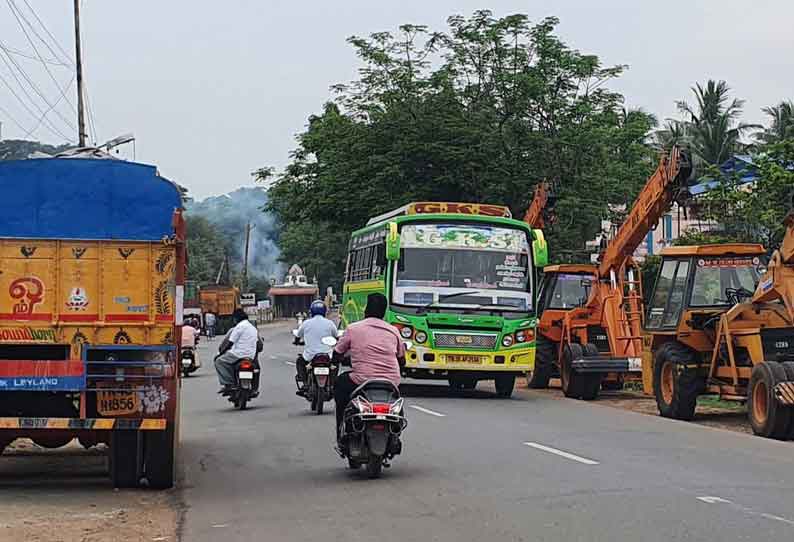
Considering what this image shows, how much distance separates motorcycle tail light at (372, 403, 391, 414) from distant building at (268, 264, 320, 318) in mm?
83183

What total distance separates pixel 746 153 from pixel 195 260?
62787 mm

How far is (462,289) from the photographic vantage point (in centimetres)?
2189

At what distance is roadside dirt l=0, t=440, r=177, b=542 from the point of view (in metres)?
9.28

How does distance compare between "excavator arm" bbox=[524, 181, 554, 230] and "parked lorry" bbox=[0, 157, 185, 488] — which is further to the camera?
"excavator arm" bbox=[524, 181, 554, 230]

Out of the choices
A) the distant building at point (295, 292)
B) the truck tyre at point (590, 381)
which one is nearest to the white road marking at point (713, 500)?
the truck tyre at point (590, 381)

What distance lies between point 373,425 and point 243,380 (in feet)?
29.3

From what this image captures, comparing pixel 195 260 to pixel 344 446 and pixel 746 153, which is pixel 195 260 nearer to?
pixel 746 153

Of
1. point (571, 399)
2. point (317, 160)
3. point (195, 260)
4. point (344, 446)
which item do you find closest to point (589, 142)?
point (317, 160)

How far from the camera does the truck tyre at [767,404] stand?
15680 millimetres

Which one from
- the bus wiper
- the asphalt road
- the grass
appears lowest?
the asphalt road

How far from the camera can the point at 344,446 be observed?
39.0 feet

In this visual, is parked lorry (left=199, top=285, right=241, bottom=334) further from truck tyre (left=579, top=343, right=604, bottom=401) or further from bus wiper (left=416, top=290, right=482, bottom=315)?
bus wiper (left=416, top=290, right=482, bottom=315)

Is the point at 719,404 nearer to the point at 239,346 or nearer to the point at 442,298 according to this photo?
the point at 442,298

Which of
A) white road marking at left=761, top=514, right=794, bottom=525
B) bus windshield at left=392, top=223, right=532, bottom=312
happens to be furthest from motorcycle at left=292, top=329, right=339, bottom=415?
white road marking at left=761, top=514, right=794, bottom=525
